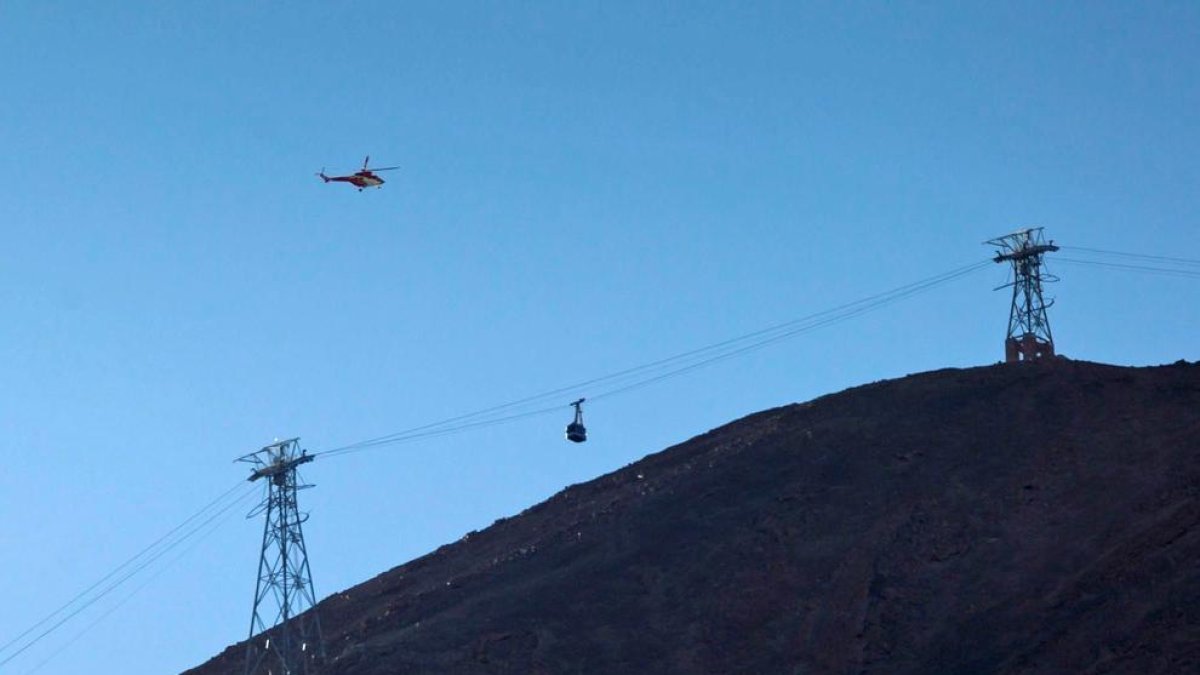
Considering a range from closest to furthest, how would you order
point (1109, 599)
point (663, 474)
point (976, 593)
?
point (1109, 599) → point (976, 593) → point (663, 474)

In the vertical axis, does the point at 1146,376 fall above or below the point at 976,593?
above

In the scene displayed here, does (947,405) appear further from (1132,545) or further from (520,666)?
(520,666)

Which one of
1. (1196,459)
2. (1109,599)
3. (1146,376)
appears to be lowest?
(1109,599)

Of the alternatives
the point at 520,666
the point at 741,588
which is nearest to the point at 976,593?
the point at 741,588

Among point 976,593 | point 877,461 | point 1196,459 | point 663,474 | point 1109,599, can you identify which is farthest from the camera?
point 663,474

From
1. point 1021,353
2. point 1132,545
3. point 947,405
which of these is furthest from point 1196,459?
point 1021,353

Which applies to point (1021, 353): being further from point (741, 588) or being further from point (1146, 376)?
point (741, 588)

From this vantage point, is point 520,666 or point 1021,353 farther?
point 1021,353
